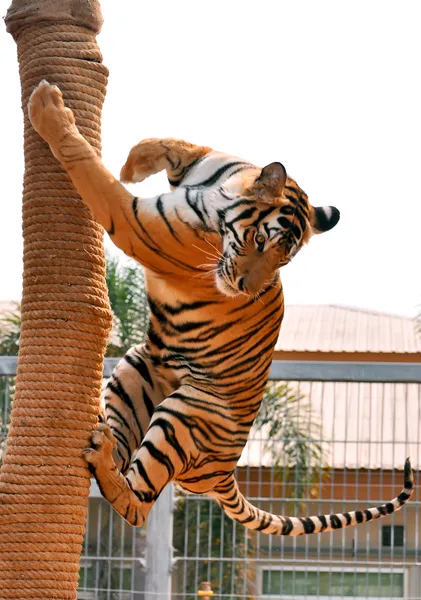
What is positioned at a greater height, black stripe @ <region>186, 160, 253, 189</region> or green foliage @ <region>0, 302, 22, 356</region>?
green foliage @ <region>0, 302, 22, 356</region>

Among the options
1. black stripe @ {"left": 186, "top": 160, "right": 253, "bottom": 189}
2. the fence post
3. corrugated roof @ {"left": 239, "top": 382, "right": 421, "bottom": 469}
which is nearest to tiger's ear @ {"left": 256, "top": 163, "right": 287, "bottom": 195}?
black stripe @ {"left": 186, "top": 160, "right": 253, "bottom": 189}

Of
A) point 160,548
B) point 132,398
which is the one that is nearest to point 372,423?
point 160,548

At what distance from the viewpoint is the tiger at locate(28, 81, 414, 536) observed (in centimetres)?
269

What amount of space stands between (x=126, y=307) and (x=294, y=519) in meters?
5.80

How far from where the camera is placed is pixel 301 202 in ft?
9.66

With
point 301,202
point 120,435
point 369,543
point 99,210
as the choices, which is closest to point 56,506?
point 120,435

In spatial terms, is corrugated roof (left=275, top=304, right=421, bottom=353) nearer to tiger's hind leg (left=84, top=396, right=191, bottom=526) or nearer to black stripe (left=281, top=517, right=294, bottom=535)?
black stripe (left=281, top=517, right=294, bottom=535)

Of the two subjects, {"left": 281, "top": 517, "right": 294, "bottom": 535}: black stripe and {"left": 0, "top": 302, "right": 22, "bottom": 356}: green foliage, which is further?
{"left": 0, "top": 302, "right": 22, "bottom": 356}: green foliage

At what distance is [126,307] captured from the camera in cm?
908

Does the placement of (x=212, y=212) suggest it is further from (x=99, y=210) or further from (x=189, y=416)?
(x=189, y=416)

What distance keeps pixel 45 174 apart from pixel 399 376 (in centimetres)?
207

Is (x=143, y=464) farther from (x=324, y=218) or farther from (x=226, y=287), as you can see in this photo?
(x=324, y=218)

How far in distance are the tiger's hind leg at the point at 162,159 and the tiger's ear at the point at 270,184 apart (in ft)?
0.78

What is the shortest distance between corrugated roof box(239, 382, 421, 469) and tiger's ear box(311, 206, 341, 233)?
1.66 meters
